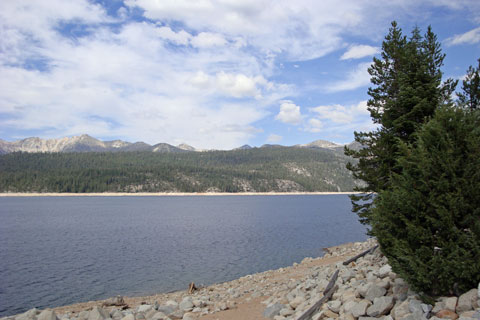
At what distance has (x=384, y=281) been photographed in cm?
1098

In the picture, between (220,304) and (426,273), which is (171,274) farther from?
(426,273)

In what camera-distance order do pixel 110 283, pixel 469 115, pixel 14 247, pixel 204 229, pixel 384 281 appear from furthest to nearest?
1. pixel 204 229
2. pixel 14 247
3. pixel 110 283
4. pixel 384 281
5. pixel 469 115

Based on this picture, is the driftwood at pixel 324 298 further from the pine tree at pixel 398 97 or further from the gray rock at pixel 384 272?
the pine tree at pixel 398 97

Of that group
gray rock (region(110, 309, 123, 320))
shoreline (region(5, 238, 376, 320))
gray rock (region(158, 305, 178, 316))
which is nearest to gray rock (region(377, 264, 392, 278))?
shoreline (region(5, 238, 376, 320))

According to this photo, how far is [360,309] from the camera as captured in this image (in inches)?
402

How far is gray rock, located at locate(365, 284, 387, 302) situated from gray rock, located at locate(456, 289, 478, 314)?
8.63ft

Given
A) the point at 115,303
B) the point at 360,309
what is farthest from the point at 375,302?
the point at 115,303

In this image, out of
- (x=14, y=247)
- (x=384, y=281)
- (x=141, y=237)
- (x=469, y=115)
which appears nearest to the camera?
(x=469, y=115)

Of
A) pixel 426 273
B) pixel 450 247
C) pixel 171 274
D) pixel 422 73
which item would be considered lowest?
pixel 171 274

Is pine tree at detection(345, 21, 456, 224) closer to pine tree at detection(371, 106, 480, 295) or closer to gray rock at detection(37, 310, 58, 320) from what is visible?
pine tree at detection(371, 106, 480, 295)

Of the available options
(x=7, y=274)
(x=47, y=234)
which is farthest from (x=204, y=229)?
(x=7, y=274)

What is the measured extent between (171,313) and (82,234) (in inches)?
1956

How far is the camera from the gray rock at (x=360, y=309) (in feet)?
33.1

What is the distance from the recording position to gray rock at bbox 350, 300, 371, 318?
10102 mm
